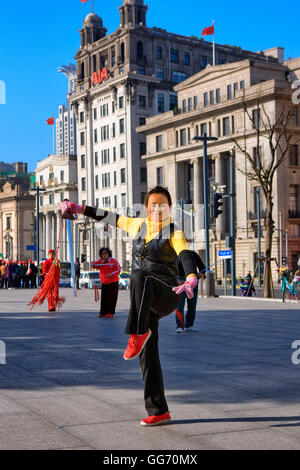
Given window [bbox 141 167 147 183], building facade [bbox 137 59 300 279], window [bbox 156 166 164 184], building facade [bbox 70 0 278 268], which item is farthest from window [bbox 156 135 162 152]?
window [bbox 141 167 147 183]

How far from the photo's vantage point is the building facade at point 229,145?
63.4m

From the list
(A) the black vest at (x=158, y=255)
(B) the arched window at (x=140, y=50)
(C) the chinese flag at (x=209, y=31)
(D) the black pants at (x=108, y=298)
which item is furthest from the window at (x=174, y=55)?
(A) the black vest at (x=158, y=255)

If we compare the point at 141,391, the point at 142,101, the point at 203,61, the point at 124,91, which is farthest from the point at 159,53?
the point at 141,391

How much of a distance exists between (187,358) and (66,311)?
10527 millimetres

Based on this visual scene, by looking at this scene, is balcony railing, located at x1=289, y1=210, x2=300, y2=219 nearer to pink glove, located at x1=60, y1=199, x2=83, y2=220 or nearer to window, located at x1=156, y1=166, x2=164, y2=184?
window, located at x1=156, y1=166, x2=164, y2=184

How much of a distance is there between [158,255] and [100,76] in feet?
283

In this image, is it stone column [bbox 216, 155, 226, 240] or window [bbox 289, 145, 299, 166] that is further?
Answer: stone column [bbox 216, 155, 226, 240]

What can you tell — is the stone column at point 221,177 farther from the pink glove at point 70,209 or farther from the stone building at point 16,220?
the pink glove at point 70,209

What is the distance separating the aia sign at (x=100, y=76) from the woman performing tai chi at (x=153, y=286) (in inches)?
3328

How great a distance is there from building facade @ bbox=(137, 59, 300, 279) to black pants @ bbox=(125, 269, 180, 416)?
53514 mm

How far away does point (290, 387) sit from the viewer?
7.21 meters

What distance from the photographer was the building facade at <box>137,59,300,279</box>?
208ft

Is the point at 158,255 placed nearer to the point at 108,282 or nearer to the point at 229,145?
the point at 108,282
